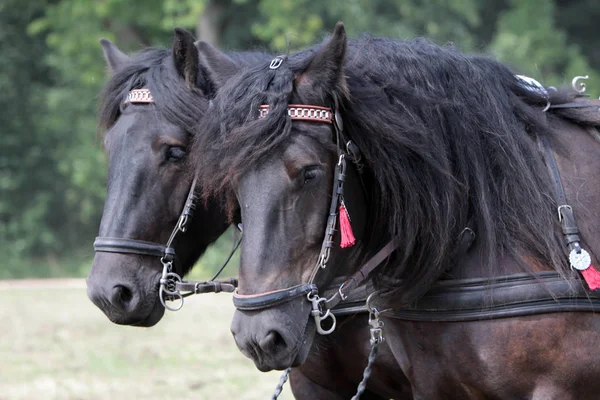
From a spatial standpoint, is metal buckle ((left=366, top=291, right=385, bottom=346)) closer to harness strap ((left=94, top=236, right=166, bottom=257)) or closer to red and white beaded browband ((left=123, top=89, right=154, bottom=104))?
harness strap ((left=94, top=236, right=166, bottom=257))

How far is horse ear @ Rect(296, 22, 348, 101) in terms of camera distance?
107 inches

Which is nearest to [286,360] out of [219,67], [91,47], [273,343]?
[273,343]

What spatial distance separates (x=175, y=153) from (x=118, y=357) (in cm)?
507

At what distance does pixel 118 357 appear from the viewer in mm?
8164

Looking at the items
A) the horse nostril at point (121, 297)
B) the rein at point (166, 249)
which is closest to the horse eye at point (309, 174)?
the rein at point (166, 249)

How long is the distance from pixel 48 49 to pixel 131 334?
1357 cm

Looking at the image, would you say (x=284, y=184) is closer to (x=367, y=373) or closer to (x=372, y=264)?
(x=372, y=264)

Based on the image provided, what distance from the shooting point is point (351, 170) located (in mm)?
2795

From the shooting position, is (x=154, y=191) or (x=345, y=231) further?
(x=154, y=191)

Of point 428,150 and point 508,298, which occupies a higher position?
point 428,150

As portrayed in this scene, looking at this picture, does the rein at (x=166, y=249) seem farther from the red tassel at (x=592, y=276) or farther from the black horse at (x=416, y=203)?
the red tassel at (x=592, y=276)

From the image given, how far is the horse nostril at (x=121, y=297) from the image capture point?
341 cm

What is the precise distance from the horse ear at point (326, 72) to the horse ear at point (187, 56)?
44.4 inches

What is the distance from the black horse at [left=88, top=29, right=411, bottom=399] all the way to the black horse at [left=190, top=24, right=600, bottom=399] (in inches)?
24.9
